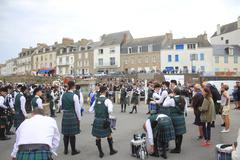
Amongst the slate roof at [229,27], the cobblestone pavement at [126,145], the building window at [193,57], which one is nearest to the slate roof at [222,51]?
the building window at [193,57]

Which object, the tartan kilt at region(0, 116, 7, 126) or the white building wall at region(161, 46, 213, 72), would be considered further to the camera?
the white building wall at region(161, 46, 213, 72)

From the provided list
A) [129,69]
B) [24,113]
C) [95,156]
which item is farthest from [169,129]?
[129,69]

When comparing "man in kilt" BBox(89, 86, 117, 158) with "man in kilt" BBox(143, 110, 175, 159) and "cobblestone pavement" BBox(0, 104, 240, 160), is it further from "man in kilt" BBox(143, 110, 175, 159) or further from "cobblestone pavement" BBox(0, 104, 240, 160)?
"man in kilt" BBox(143, 110, 175, 159)

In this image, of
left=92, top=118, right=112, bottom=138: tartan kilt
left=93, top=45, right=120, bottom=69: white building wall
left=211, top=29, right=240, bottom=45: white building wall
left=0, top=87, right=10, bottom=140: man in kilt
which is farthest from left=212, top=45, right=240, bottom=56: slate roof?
left=92, top=118, right=112, bottom=138: tartan kilt

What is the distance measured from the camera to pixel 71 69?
220 ft

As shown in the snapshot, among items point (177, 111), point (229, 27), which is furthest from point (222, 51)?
point (177, 111)

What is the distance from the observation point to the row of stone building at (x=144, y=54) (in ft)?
170

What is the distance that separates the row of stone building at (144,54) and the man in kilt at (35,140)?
4414cm

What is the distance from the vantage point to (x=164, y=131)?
659 centimetres

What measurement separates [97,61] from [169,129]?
57099mm

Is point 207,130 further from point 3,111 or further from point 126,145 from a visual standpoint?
point 3,111

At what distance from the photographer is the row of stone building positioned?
5169 centimetres

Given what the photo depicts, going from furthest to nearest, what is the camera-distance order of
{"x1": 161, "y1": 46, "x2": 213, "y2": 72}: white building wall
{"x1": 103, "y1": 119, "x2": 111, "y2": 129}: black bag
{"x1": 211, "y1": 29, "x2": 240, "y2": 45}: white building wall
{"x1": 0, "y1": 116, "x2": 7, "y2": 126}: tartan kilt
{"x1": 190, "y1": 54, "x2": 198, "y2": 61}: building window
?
1. {"x1": 211, "y1": 29, "x2": 240, "y2": 45}: white building wall
2. {"x1": 190, "y1": 54, "x2": 198, "y2": 61}: building window
3. {"x1": 161, "y1": 46, "x2": 213, "y2": 72}: white building wall
4. {"x1": 0, "y1": 116, "x2": 7, "y2": 126}: tartan kilt
5. {"x1": 103, "y1": 119, "x2": 111, "y2": 129}: black bag

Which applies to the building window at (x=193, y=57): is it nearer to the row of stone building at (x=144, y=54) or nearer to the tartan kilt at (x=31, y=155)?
the row of stone building at (x=144, y=54)
